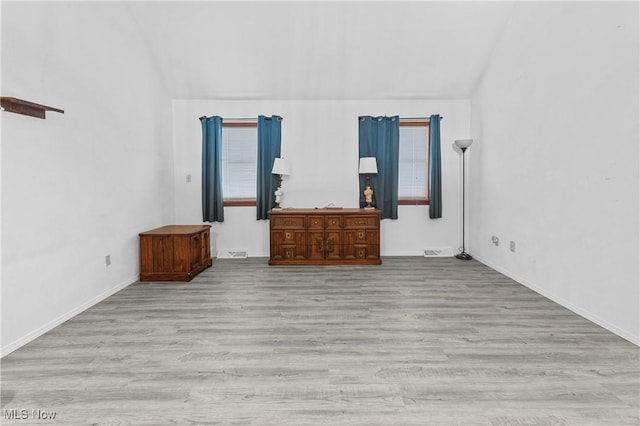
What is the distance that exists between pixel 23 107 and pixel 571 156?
4263mm

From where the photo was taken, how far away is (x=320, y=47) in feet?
14.1

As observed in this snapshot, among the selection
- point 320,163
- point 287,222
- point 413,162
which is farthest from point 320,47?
point 287,222

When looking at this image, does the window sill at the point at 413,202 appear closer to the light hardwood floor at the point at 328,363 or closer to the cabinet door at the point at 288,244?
the cabinet door at the point at 288,244

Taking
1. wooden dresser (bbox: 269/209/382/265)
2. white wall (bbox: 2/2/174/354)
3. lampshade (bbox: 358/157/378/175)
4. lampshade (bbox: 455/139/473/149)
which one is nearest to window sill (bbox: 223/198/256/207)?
wooden dresser (bbox: 269/209/382/265)

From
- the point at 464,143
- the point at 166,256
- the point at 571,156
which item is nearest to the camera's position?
the point at 571,156

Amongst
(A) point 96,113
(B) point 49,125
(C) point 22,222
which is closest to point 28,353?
(C) point 22,222

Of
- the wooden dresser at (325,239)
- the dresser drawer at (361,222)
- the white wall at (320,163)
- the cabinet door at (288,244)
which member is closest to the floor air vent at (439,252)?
the white wall at (320,163)

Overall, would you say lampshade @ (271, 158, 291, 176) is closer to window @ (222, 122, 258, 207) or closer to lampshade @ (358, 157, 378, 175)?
window @ (222, 122, 258, 207)

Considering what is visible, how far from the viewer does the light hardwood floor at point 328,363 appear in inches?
62.1

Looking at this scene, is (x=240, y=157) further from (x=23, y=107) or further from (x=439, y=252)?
(x=439, y=252)

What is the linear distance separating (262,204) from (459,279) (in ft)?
9.54

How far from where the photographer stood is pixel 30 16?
2434mm

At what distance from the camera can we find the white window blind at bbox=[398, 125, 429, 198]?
5.20 meters

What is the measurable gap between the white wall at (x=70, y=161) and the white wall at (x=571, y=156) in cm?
422
